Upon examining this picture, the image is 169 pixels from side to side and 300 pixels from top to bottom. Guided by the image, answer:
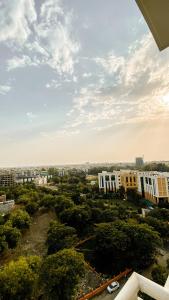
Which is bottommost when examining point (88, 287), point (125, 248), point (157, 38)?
point (88, 287)

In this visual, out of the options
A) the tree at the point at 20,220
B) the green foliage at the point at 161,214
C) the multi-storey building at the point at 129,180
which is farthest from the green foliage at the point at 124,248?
the multi-storey building at the point at 129,180

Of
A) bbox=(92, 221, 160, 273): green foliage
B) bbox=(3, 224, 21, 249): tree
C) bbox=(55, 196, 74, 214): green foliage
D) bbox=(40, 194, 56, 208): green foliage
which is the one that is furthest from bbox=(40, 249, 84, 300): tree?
bbox=(40, 194, 56, 208): green foliage

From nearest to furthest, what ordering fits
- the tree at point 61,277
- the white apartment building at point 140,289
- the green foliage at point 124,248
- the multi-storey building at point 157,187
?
the white apartment building at point 140,289 < the tree at point 61,277 < the green foliage at point 124,248 < the multi-storey building at point 157,187

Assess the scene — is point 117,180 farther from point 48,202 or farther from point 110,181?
point 48,202

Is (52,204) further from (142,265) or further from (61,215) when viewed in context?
(142,265)

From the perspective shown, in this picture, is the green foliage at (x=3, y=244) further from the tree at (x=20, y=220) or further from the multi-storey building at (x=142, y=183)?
the multi-storey building at (x=142, y=183)

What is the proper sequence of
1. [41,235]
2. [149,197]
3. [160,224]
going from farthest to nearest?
1. [149,197]
2. [41,235]
3. [160,224]

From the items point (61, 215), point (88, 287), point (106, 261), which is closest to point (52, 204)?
point (61, 215)
